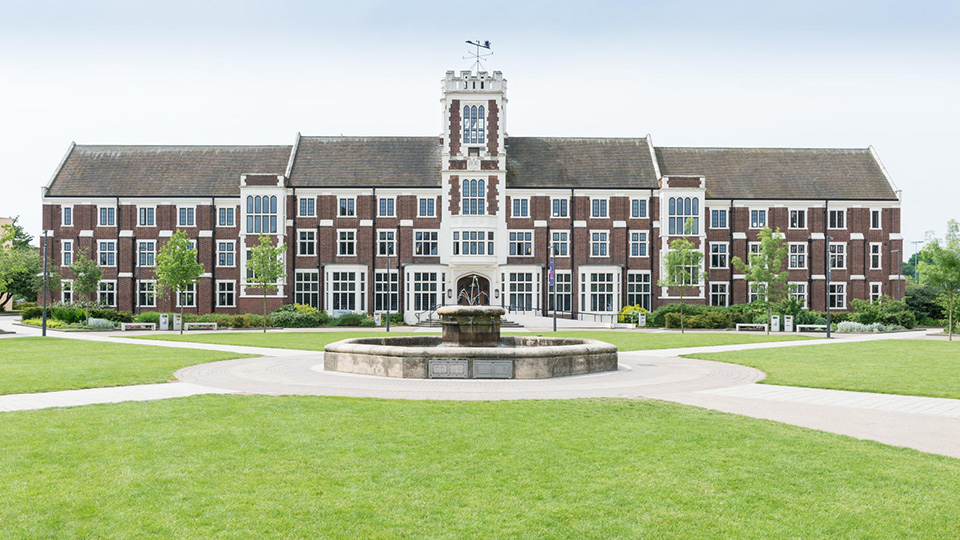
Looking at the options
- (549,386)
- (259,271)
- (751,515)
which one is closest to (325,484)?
(751,515)

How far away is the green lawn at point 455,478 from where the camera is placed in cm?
615

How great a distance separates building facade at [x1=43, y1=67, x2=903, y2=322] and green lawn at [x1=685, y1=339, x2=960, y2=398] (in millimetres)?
23699

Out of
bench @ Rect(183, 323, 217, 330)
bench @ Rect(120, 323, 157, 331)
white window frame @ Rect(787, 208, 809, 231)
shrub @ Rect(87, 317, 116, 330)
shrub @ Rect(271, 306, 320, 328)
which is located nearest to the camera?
bench @ Rect(120, 323, 157, 331)

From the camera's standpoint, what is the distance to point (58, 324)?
142ft

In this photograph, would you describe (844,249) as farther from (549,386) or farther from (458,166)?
(549,386)

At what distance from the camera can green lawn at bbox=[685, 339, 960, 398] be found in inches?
610

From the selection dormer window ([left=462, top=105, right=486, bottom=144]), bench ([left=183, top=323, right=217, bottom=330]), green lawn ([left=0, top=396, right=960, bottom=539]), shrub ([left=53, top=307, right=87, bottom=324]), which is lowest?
bench ([left=183, top=323, right=217, bottom=330])

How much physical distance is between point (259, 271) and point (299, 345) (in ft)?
59.2

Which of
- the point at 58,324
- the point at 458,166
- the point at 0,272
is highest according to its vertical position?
the point at 458,166

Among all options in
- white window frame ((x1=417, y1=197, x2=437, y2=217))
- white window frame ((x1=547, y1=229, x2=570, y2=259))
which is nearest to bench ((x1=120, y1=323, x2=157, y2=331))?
white window frame ((x1=417, y1=197, x2=437, y2=217))

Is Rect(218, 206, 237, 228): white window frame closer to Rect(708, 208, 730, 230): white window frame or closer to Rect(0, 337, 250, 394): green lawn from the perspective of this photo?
Rect(0, 337, 250, 394): green lawn

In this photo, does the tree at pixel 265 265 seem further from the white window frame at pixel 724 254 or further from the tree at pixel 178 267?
the white window frame at pixel 724 254

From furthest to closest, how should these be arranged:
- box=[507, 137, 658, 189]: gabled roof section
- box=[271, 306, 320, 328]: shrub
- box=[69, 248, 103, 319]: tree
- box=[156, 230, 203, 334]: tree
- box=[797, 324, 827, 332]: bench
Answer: box=[507, 137, 658, 189]: gabled roof section → box=[69, 248, 103, 319]: tree → box=[271, 306, 320, 328]: shrub → box=[797, 324, 827, 332]: bench → box=[156, 230, 203, 334]: tree

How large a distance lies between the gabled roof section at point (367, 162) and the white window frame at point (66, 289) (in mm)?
16300
